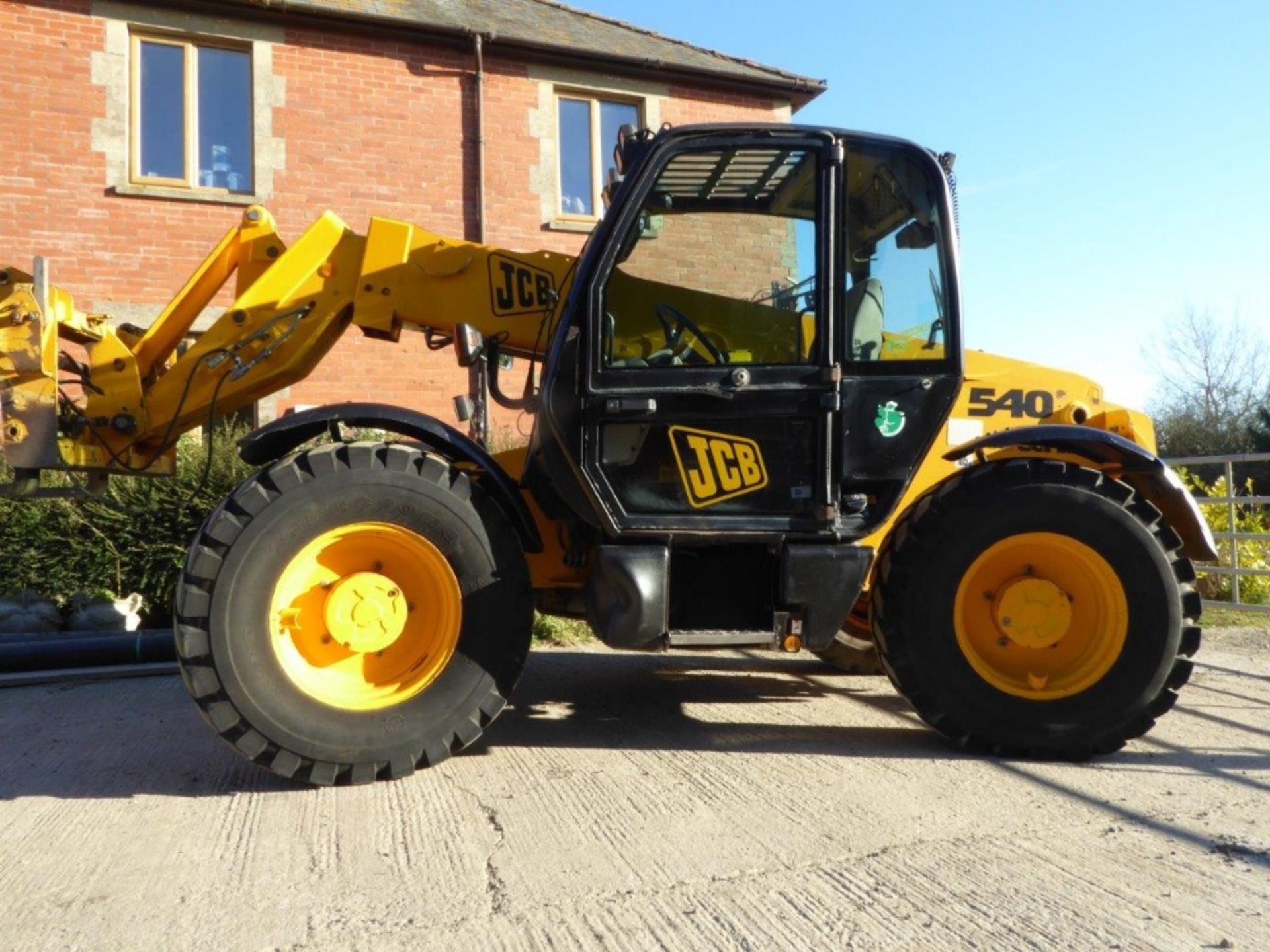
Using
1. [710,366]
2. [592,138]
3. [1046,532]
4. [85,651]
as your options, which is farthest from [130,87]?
[1046,532]

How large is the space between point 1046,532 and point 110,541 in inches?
239

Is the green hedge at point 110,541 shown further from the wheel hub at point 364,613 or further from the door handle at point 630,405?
the door handle at point 630,405

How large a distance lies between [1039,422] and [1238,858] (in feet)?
6.74

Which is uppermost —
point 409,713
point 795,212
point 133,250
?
point 133,250

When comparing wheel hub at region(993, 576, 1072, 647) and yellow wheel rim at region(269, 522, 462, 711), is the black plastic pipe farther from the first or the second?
wheel hub at region(993, 576, 1072, 647)

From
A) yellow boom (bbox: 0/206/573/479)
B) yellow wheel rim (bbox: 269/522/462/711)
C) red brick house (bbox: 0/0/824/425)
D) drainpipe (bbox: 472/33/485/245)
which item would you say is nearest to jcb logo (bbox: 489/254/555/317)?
yellow boom (bbox: 0/206/573/479)

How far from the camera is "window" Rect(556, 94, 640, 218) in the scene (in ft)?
37.9

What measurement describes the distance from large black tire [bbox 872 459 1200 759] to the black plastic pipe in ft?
13.5

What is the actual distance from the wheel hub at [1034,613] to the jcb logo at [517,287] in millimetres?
2332

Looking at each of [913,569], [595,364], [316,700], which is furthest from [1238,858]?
[316,700]

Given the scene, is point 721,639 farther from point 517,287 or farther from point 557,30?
point 557,30

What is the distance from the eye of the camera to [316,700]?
3391 mm

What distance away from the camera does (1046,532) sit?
3779mm

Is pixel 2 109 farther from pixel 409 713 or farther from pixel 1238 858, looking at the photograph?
pixel 1238 858
